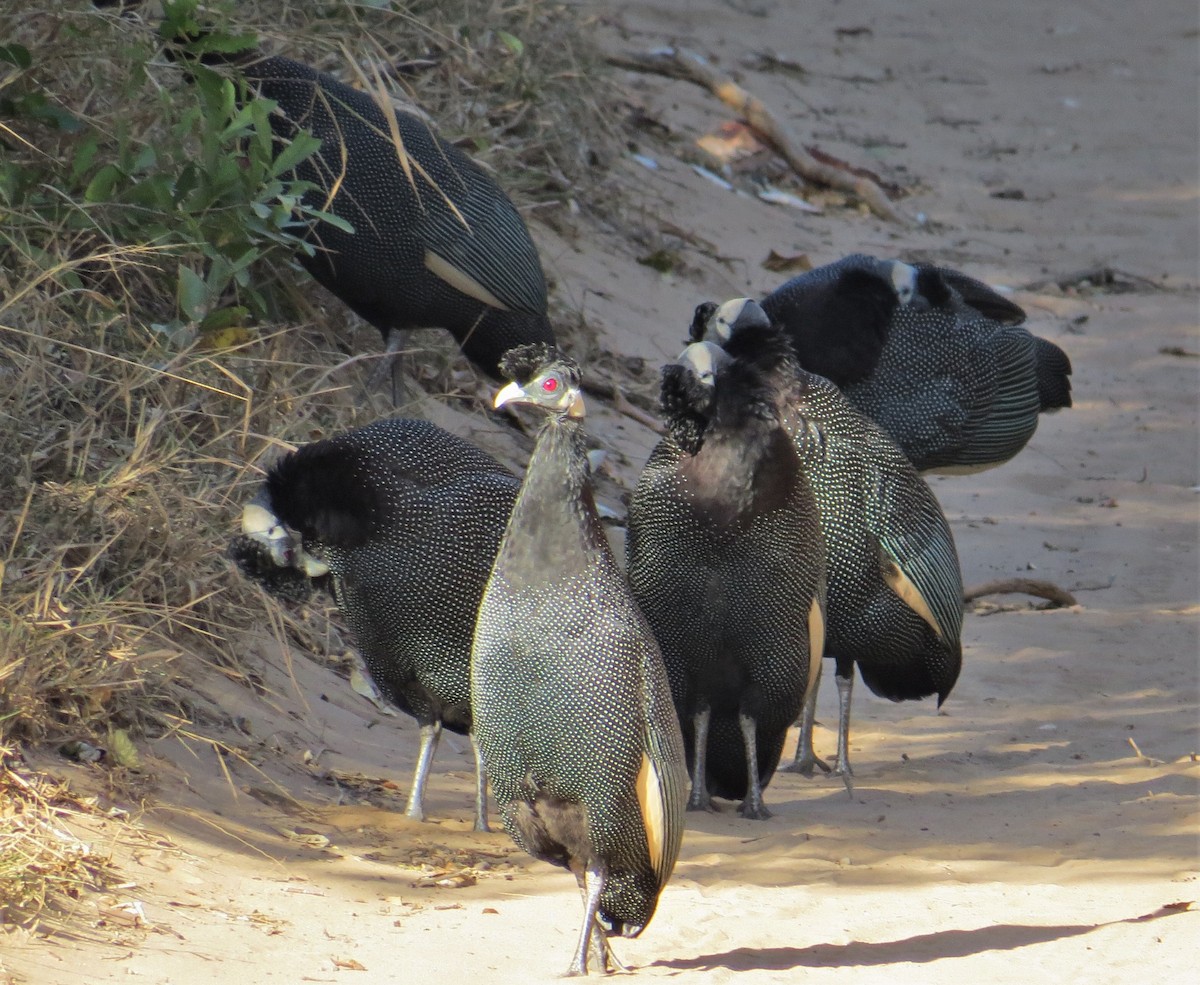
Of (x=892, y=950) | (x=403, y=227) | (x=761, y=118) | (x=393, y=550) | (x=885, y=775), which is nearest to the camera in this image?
(x=892, y=950)

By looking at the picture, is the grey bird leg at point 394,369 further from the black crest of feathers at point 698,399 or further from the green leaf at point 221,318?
the black crest of feathers at point 698,399

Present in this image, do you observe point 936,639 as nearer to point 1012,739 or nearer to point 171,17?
point 1012,739

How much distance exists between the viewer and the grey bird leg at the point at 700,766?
4742mm

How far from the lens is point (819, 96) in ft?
43.8

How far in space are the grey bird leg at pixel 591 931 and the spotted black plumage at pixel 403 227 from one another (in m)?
2.86

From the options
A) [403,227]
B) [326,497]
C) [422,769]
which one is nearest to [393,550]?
[326,497]

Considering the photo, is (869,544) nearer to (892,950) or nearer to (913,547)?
(913,547)

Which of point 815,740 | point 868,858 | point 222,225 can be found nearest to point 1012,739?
point 815,740

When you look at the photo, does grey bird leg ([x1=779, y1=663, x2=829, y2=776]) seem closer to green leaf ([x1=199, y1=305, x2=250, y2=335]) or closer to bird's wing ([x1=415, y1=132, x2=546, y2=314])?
bird's wing ([x1=415, y1=132, x2=546, y2=314])

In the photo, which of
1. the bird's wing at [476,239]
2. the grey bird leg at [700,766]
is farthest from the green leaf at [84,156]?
the grey bird leg at [700,766]

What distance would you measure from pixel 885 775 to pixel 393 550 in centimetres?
189

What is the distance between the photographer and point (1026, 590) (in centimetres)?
717

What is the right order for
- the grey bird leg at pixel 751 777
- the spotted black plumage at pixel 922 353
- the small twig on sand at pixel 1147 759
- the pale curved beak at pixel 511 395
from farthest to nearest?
1. the spotted black plumage at pixel 922 353
2. the small twig on sand at pixel 1147 759
3. the grey bird leg at pixel 751 777
4. the pale curved beak at pixel 511 395

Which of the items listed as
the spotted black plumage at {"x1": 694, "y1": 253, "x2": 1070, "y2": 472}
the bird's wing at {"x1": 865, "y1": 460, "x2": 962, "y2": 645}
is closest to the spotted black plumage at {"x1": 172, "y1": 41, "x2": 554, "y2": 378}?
the spotted black plumage at {"x1": 694, "y1": 253, "x2": 1070, "y2": 472}
